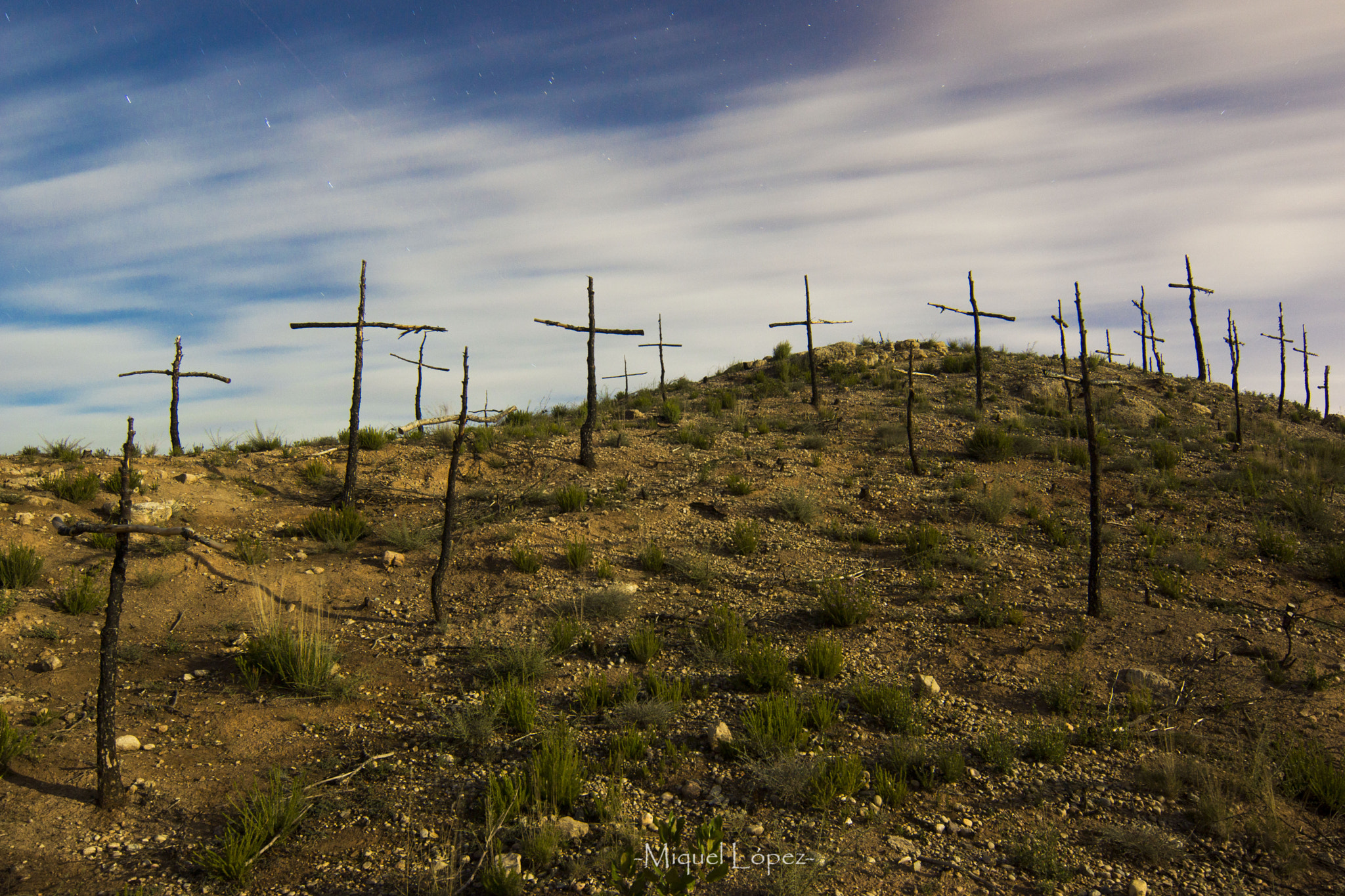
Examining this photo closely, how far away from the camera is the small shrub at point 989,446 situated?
57.8 feet

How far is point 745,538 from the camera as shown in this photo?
1190cm

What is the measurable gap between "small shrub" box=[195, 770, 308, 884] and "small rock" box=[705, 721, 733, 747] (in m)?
3.69

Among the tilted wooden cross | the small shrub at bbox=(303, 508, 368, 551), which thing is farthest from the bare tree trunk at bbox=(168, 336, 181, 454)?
the small shrub at bbox=(303, 508, 368, 551)

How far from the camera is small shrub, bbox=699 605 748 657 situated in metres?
8.53

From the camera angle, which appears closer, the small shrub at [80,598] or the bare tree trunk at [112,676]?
the bare tree trunk at [112,676]

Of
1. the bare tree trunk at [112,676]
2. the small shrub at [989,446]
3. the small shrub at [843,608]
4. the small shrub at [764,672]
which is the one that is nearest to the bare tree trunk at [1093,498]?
the small shrub at [843,608]

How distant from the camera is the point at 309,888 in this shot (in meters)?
4.86

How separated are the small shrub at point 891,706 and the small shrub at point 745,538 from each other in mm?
4339

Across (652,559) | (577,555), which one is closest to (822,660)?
(652,559)

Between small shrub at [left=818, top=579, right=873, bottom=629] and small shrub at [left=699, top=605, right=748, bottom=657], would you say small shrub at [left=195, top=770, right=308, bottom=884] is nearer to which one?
small shrub at [left=699, top=605, right=748, bottom=657]

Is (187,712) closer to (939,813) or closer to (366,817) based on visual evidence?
(366,817)

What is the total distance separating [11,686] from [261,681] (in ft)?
7.60

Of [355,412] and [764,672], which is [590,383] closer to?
[355,412]

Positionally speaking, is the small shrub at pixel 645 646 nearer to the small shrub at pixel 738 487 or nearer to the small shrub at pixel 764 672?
the small shrub at pixel 764 672
